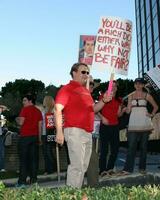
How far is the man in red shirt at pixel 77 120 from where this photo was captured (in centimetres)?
610

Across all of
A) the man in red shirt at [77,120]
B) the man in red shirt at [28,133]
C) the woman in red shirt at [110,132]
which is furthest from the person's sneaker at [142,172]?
the man in red shirt at [77,120]

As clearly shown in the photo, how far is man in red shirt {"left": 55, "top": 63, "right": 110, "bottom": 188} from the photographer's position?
6.10 metres

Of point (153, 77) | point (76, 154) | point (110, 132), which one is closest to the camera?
point (76, 154)

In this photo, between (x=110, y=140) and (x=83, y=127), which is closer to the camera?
(x=83, y=127)

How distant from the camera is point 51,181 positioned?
1122cm

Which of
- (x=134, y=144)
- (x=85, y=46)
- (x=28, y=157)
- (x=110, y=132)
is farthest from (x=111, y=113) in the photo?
(x=85, y=46)

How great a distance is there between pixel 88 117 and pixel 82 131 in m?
0.19

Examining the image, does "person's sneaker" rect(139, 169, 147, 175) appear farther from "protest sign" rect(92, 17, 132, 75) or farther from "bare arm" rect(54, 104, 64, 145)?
"bare arm" rect(54, 104, 64, 145)

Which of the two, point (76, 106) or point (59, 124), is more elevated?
point (76, 106)

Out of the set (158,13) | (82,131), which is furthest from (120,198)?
(158,13)

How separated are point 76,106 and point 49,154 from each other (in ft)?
17.7

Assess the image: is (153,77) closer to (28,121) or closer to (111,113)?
(111,113)

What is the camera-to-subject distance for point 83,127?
247 inches

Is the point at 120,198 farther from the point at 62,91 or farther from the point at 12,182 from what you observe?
the point at 12,182
